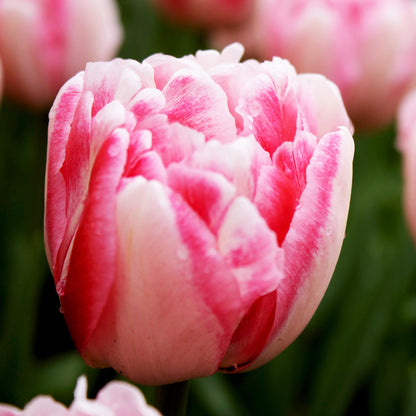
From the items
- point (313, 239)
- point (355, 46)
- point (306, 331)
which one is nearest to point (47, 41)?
point (355, 46)

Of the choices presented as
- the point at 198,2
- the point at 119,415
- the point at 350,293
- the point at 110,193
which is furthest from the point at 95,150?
the point at 198,2

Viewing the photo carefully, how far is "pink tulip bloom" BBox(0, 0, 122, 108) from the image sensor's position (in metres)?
0.91

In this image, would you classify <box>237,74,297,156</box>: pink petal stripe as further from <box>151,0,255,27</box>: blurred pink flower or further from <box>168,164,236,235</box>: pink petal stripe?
<box>151,0,255,27</box>: blurred pink flower

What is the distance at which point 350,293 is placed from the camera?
3.41 ft

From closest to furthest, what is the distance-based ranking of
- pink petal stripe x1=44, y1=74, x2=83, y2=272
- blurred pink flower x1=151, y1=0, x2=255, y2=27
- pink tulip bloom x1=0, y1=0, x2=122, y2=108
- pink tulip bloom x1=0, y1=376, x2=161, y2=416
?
pink tulip bloom x1=0, y1=376, x2=161, y2=416
pink petal stripe x1=44, y1=74, x2=83, y2=272
pink tulip bloom x1=0, y1=0, x2=122, y2=108
blurred pink flower x1=151, y1=0, x2=255, y2=27

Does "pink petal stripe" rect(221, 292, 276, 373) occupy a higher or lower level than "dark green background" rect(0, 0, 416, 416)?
higher

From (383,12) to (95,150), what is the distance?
2.48 feet

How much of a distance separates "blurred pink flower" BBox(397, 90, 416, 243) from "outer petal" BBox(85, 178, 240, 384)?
1.41ft

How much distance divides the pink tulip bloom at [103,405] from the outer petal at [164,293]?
49 millimetres

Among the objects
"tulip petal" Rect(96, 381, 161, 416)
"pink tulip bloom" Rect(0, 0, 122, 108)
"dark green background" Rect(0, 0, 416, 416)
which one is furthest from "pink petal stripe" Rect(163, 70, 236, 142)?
"pink tulip bloom" Rect(0, 0, 122, 108)

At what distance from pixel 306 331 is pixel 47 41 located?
0.53 metres

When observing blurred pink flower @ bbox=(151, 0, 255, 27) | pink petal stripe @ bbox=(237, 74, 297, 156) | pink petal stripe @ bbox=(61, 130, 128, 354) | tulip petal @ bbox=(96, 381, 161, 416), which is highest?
pink petal stripe @ bbox=(237, 74, 297, 156)

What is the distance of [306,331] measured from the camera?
44.5 inches

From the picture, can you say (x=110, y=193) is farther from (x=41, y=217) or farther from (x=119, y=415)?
(x=41, y=217)
